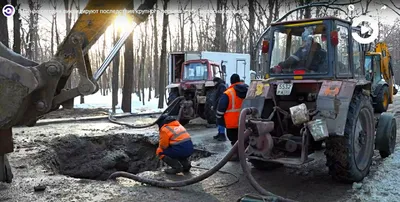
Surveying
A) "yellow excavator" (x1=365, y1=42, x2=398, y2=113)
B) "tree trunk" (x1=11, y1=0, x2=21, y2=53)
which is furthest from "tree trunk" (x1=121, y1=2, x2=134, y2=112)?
"yellow excavator" (x1=365, y1=42, x2=398, y2=113)

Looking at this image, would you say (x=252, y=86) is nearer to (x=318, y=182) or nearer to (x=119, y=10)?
(x=318, y=182)

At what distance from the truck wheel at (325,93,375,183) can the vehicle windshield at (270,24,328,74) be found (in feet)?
2.75

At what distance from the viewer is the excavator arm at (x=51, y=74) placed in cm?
393

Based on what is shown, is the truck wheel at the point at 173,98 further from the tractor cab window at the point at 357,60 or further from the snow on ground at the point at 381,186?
the snow on ground at the point at 381,186

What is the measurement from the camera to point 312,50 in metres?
6.13

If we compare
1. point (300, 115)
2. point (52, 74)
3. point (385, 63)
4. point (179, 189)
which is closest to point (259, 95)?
point (300, 115)

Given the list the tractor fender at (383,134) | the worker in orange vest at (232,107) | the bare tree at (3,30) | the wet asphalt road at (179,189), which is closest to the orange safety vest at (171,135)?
the wet asphalt road at (179,189)

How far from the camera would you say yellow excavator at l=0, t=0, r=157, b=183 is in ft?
12.9

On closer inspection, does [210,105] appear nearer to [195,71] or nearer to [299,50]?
[195,71]

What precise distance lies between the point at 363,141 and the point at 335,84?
4.12 ft

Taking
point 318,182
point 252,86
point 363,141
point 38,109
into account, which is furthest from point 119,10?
point 363,141

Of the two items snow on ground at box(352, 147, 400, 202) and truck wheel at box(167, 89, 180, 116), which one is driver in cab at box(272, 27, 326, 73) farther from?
truck wheel at box(167, 89, 180, 116)

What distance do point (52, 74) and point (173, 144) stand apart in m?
2.96

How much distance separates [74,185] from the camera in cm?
588
